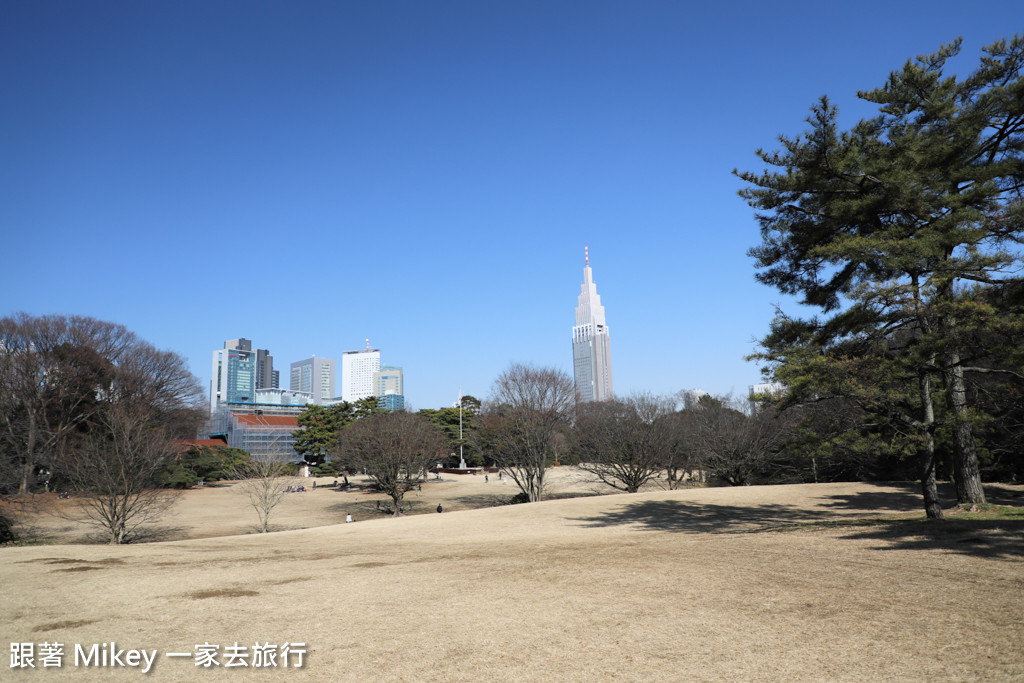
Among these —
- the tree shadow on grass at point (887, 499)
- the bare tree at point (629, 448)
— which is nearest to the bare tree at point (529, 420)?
the bare tree at point (629, 448)

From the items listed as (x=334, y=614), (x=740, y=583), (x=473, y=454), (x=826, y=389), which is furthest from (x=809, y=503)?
(x=473, y=454)

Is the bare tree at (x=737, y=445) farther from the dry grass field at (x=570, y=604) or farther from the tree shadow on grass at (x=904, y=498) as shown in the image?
the dry grass field at (x=570, y=604)

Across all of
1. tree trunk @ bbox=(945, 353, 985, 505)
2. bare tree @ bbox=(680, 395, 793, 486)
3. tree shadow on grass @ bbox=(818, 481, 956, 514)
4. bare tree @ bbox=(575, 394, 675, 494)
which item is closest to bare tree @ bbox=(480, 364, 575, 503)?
bare tree @ bbox=(575, 394, 675, 494)

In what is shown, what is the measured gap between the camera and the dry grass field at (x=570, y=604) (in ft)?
17.6

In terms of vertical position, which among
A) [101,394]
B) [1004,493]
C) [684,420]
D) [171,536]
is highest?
[101,394]

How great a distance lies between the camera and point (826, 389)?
41.5 feet

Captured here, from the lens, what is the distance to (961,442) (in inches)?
573

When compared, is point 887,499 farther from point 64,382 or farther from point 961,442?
point 64,382

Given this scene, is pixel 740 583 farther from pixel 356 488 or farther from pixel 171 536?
pixel 356 488

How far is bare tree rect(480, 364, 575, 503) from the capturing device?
3195cm

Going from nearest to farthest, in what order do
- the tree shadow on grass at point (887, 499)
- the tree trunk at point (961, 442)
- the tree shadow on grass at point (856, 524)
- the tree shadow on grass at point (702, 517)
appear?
the tree shadow on grass at point (856, 524) → the tree trunk at point (961, 442) → the tree shadow on grass at point (702, 517) → the tree shadow on grass at point (887, 499)

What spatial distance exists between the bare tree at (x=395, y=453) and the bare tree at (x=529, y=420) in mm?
4098

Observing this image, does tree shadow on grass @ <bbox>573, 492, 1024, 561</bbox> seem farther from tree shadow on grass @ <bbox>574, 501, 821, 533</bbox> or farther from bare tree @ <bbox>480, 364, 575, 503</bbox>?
bare tree @ <bbox>480, 364, 575, 503</bbox>

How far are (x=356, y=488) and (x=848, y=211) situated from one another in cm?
4243
